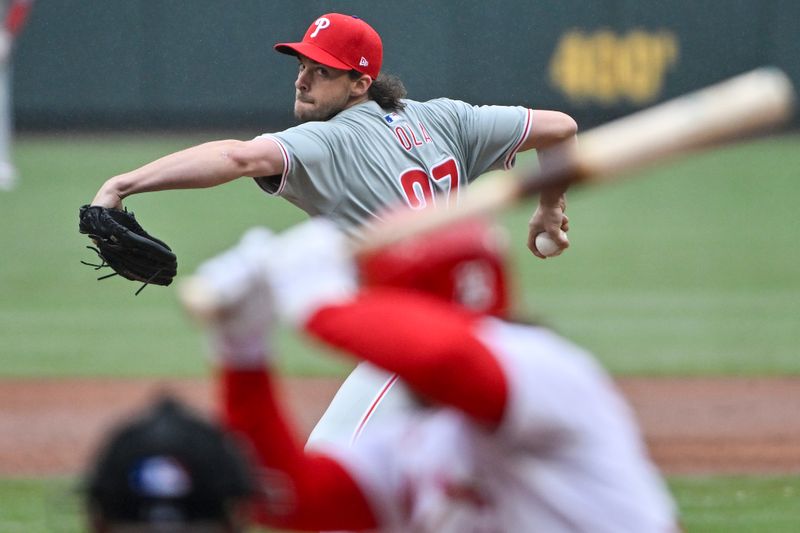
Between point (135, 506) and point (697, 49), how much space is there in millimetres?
20748

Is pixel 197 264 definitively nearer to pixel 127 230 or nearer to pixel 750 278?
pixel 750 278

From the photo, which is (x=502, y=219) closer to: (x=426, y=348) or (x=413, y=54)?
(x=426, y=348)

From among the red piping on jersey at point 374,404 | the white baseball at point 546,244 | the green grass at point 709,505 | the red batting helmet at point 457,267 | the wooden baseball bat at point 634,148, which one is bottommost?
the green grass at point 709,505

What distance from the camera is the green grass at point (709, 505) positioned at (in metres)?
5.77

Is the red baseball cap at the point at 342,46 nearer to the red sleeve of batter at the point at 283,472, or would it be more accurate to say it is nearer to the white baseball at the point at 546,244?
the white baseball at the point at 546,244

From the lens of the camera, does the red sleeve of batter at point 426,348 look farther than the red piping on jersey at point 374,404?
No

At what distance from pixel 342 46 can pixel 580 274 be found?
8.57 m

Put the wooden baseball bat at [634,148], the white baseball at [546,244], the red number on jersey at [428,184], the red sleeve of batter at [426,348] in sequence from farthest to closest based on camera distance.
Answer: the white baseball at [546,244]
the red number on jersey at [428,184]
the wooden baseball bat at [634,148]
the red sleeve of batter at [426,348]

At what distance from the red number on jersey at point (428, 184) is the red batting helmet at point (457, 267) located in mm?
2579

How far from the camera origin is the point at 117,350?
1055 centimetres

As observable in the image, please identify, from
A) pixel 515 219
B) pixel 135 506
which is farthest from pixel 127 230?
pixel 515 219

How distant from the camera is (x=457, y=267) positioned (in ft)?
7.00

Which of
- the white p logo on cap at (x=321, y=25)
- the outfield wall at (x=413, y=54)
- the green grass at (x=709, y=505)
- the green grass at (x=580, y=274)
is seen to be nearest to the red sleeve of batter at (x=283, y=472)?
the white p logo on cap at (x=321, y=25)

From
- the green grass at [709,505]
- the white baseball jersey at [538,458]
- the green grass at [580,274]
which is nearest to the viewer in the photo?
the white baseball jersey at [538,458]
